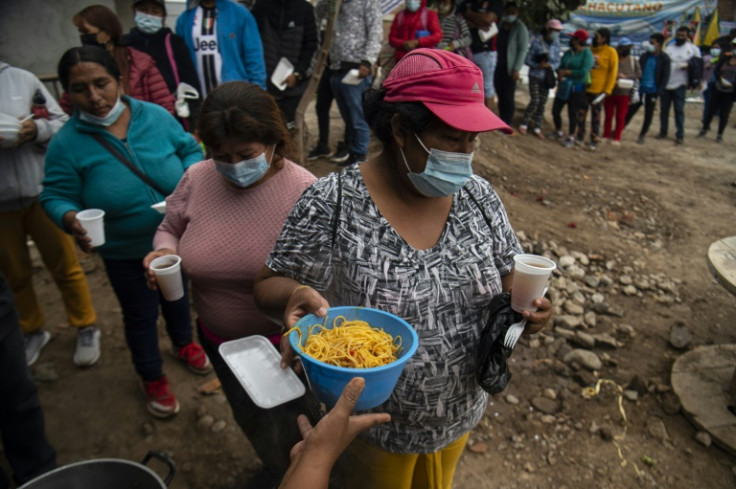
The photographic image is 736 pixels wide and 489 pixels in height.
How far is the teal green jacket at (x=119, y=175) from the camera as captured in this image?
283 centimetres

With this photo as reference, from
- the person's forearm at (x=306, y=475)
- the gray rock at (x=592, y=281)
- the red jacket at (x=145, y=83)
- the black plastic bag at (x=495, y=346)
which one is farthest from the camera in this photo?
the gray rock at (x=592, y=281)

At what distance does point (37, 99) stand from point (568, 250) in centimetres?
589

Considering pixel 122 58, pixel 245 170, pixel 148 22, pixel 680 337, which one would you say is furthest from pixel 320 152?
pixel 245 170

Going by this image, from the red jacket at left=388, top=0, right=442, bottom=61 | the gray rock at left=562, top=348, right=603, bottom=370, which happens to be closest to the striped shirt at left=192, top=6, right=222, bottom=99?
the red jacket at left=388, top=0, right=442, bottom=61

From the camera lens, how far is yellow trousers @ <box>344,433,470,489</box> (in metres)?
2.02

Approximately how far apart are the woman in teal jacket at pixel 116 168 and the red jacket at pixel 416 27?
5388 millimetres

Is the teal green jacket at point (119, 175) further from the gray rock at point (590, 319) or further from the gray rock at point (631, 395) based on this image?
the gray rock at point (590, 319)

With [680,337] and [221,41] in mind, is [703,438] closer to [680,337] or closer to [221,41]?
[680,337]

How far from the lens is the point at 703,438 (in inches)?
143

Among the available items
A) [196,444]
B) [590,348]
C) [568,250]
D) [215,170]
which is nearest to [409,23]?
[568,250]

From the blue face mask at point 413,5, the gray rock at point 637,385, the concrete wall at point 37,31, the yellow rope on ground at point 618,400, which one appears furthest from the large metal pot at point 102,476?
the concrete wall at point 37,31

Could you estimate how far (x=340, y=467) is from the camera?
2254 millimetres

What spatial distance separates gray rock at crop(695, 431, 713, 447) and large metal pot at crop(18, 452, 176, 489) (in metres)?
3.72

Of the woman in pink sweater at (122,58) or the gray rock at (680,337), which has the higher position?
the woman in pink sweater at (122,58)
